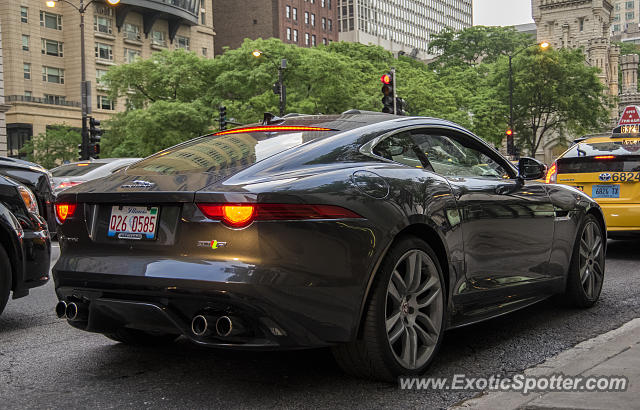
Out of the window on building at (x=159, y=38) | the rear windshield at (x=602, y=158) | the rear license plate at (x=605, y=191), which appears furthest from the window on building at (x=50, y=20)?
the rear license plate at (x=605, y=191)

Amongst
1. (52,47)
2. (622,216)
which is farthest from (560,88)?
(622,216)

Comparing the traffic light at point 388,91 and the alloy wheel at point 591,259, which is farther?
the traffic light at point 388,91

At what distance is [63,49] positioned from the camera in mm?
70312

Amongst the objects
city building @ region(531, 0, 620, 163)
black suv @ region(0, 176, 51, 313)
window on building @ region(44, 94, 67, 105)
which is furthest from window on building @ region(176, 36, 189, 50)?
black suv @ region(0, 176, 51, 313)

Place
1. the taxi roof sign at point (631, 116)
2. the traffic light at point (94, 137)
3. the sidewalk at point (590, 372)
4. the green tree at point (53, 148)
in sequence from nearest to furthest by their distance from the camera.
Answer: the sidewalk at point (590, 372)
the taxi roof sign at point (631, 116)
the traffic light at point (94, 137)
the green tree at point (53, 148)

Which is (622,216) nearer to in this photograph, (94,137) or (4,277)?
(4,277)

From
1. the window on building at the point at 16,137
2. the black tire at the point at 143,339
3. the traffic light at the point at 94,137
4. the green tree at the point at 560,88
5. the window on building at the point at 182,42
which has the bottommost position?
the black tire at the point at 143,339

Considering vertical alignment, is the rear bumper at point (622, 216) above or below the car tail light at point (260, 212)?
below

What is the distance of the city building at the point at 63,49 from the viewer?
64.7 meters

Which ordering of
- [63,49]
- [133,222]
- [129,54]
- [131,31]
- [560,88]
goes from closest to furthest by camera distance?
[133,222] < [560,88] < [63,49] < [129,54] < [131,31]

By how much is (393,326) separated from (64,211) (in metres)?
1.93

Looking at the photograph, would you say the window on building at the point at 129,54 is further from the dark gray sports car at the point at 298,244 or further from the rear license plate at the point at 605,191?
the dark gray sports car at the point at 298,244

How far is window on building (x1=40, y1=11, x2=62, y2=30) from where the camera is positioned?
68.2 m

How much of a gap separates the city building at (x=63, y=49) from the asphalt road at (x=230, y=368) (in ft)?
181
